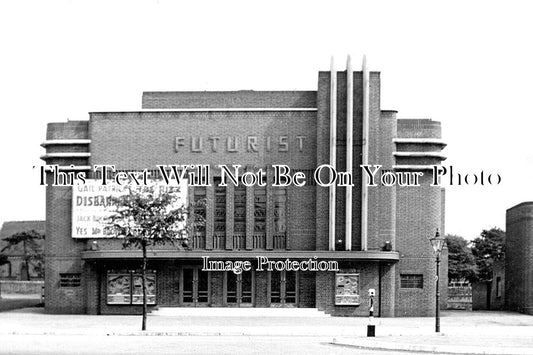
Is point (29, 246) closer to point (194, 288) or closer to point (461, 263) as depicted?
point (461, 263)

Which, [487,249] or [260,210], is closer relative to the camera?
[260,210]

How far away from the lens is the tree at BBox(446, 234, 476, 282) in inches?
3465

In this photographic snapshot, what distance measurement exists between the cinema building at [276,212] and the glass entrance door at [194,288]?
0.05 metres

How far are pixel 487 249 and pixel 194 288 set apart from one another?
170 ft

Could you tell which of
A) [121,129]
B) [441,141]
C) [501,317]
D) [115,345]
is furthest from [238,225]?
[115,345]

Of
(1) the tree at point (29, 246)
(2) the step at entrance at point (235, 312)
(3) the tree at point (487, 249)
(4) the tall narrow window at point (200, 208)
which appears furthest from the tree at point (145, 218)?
(1) the tree at point (29, 246)

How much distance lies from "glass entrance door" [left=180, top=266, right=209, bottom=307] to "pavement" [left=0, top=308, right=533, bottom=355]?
3.18 ft

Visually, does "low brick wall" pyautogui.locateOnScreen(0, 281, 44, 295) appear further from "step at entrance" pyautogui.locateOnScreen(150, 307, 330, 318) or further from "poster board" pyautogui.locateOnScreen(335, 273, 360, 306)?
"poster board" pyautogui.locateOnScreen(335, 273, 360, 306)

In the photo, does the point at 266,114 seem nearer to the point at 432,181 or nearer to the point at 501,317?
the point at 432,181

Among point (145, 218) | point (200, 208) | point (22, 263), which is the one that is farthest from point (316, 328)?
point (22, 263)

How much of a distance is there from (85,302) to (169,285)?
4652 mm

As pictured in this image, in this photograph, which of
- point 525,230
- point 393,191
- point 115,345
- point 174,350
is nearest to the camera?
point 174,350

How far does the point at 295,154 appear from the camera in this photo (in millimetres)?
49688

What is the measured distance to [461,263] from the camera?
89.5 metres
